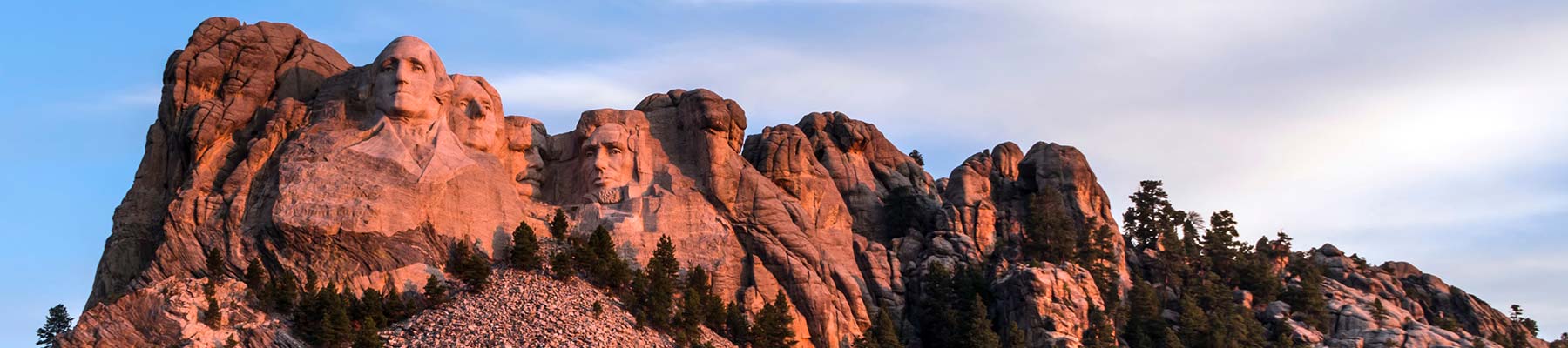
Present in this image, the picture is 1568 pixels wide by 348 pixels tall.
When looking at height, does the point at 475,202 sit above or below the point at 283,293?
above

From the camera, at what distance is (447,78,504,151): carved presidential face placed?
4035 inches

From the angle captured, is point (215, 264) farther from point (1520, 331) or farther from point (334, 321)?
point (1520, 331)

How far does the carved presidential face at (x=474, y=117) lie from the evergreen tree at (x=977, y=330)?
23413 mm

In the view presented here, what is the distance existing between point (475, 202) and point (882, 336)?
65.1 feet

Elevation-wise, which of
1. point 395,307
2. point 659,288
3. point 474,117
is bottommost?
point 395,307

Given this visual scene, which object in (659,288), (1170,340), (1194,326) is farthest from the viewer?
(1194,326)

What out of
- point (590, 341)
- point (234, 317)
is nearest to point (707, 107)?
point (590, 341)

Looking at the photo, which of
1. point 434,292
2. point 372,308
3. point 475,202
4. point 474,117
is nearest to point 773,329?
point 475,202

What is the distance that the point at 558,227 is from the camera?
101438 millimetres

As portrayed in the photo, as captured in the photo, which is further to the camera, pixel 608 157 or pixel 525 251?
pixel 608 157

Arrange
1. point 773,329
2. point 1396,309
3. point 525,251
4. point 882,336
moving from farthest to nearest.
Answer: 1. point 1396,309
2. point 882,336
3. point 773,329
4. point 525,251

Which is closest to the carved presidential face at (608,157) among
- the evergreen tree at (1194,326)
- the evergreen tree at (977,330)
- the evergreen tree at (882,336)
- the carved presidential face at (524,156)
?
the carved presidential face at (524,156)

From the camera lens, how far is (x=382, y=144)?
97.8m

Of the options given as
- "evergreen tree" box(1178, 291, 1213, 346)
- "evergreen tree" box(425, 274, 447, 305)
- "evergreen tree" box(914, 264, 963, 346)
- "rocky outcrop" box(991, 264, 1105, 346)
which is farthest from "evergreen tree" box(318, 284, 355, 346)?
"evergreen tree" box(1178, 291, 1213, 346)
